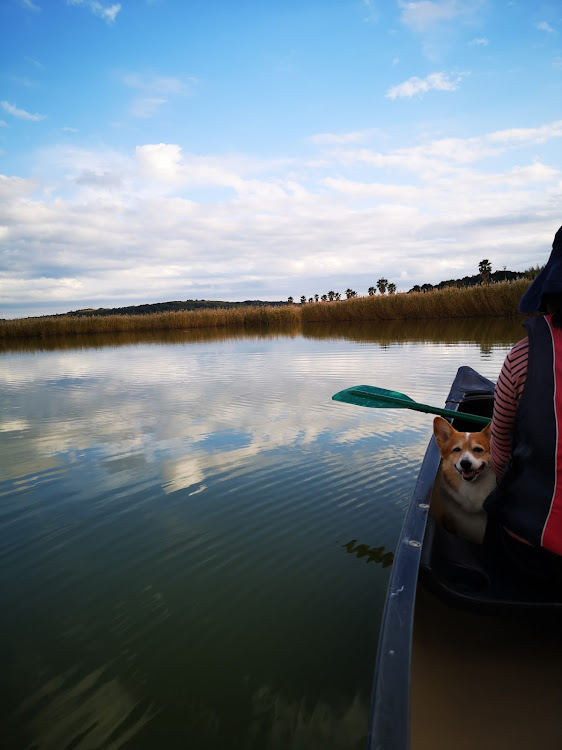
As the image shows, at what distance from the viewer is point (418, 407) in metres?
3.03

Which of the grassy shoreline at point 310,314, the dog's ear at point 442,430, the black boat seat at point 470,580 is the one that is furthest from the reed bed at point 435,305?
the black boat seat at point 470,580

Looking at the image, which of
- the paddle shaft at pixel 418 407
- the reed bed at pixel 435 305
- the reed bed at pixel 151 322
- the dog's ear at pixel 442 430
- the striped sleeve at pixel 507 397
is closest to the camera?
the striped sleeve at pixel 507 397

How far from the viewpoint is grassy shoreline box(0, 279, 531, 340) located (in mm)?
25362

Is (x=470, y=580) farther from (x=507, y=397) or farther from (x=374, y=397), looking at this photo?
(x=374, y=397)

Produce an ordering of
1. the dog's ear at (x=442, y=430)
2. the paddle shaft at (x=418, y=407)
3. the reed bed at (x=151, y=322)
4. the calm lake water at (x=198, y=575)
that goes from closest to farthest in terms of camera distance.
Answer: the calm lake water at (x=198, y=575), the dog's ear at (x=442, y=430), the paddle shaft at (x=418, y=407), the reed bed at (x=151, y=322)

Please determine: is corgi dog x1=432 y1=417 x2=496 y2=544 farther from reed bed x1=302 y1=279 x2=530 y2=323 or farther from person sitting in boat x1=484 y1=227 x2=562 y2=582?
reed bed x1=302 y1=279 x2=530 y2=323

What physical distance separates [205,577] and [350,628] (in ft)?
3.21

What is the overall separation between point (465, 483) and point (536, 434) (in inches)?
42.8

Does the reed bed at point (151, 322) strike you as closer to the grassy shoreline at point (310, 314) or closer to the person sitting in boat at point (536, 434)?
the grassy shoreline at point (310, 314)

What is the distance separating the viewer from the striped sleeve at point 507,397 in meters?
1.61

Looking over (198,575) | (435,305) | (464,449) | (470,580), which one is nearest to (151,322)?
(435,305)

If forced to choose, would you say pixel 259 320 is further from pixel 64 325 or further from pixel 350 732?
pixel 350 732

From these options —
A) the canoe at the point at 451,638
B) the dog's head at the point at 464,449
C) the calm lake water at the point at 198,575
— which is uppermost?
the dog's head at the point at 464,449

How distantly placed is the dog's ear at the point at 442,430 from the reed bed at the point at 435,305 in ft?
72.9
